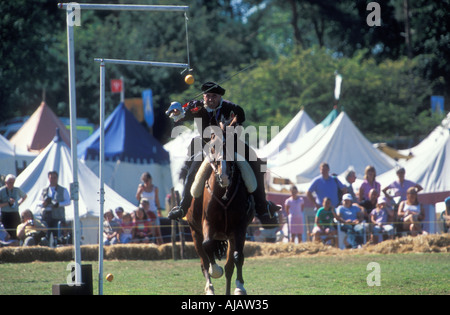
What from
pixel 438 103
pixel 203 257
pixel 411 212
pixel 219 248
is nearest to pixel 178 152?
pixel 438 103

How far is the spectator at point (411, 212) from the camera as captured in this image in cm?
1973

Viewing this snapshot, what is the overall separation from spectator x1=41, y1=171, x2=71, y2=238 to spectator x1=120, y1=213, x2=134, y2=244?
1.49m

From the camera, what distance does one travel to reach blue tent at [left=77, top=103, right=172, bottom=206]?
2742 centimetres

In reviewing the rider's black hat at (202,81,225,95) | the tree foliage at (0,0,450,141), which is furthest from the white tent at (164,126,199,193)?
the rider's black hat at (202,81,225,95)

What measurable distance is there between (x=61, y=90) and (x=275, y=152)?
32.0 m

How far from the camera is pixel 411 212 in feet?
64.9

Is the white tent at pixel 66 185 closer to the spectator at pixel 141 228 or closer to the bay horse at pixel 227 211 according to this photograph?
the spectator at pixel 141 228

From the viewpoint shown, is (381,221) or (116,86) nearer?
(381,221)

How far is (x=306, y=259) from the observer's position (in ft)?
58.6

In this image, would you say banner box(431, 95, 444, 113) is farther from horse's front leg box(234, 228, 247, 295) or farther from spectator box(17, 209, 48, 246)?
horse's front leg box(234, 228, 247, 295)

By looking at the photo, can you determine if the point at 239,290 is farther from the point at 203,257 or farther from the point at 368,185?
the point at 368,185

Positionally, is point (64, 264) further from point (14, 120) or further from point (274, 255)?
point (14, 120)

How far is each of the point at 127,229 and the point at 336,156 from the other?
8619 mm
